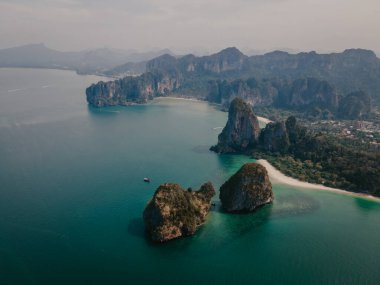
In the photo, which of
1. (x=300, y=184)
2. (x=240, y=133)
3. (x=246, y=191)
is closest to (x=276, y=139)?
(x=240, y=133)

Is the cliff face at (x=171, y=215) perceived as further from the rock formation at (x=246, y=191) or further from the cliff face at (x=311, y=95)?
the cliff face at (x=311, y=95)

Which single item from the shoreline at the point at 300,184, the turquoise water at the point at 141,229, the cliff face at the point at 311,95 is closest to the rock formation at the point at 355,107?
the cliff face at the point at 311,95

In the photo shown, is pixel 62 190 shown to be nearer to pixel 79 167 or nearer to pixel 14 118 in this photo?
pixel 79 167

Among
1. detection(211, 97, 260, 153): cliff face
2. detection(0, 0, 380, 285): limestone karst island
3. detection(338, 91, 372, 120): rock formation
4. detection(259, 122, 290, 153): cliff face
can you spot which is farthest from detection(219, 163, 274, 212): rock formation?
detection(338, 91, 372, 120): rock formation

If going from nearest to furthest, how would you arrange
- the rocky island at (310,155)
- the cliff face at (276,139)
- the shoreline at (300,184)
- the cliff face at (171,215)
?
the cliff face at (171,215)
the shoreline at (300,184)
the rocky island at (310,155)
the cliff face at (276,139)

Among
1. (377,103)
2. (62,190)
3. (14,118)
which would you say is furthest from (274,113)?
(62,190)

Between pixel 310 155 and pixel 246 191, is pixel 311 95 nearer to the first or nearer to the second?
pixel 310 155
